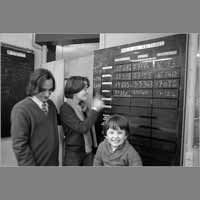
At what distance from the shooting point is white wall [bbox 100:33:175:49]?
0.90m

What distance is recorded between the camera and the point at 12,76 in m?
0.95

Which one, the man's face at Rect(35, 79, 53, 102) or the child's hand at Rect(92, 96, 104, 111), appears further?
the child's hand at Rect(92, 96, 104, 111)

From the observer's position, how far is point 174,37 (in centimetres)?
87

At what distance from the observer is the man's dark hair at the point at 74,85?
0.95m

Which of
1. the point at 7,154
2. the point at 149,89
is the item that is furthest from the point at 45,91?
the point at 149,89

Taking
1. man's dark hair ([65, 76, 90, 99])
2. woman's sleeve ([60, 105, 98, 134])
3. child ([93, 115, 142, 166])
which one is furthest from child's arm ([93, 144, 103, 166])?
man's dark hair ([65, 76, 90, 99])

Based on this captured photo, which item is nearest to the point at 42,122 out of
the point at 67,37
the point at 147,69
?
the point at 67,37

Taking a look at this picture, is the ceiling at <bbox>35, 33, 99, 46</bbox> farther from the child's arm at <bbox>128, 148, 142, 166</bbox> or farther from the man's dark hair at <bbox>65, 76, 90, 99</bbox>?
the child's arm at <bbox>128, 148, 142, 166</bbox>

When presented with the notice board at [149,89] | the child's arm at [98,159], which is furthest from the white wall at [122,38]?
the child's arm at [98,159]

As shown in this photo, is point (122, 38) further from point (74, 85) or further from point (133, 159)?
point (133, 159)

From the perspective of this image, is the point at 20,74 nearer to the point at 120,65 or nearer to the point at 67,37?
the point at 67,37

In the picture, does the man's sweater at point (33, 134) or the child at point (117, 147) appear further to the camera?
the child at point (117, 147)

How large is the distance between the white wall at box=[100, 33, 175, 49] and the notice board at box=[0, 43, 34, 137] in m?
0.37

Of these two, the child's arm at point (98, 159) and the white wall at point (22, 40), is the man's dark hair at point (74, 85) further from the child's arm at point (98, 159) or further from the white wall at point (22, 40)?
the child's arm at point (98, 159)
